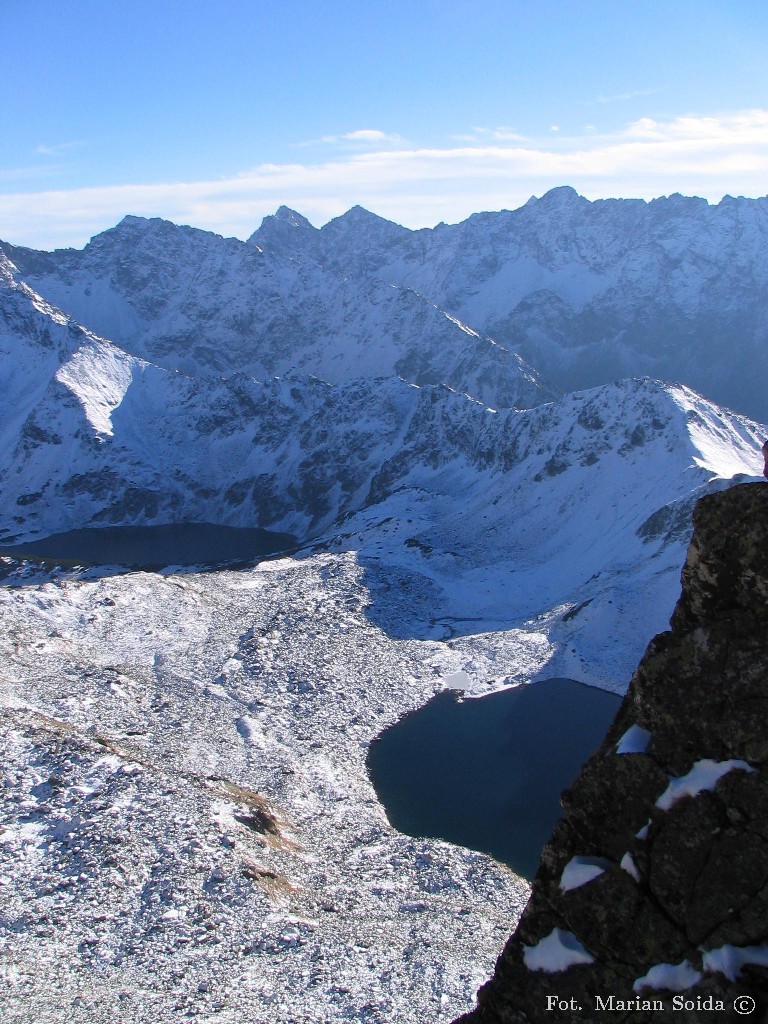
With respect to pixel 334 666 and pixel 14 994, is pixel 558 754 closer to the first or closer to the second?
pixel 334 666

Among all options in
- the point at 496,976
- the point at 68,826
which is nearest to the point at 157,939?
the point at 68,826

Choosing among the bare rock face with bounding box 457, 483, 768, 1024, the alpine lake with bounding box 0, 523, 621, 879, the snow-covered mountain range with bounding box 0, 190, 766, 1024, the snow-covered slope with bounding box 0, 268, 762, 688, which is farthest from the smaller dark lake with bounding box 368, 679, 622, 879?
the bare rock face with bounding box 457, 483, 768, 1024

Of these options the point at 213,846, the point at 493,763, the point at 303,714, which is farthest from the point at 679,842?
the point at 303,714

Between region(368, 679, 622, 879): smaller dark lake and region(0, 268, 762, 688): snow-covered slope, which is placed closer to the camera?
region(368, 679, 622, 879): smaller dark lake

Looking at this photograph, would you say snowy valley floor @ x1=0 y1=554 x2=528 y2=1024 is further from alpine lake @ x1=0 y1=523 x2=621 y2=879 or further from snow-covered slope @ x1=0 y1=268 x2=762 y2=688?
snow-covered slope @ x1=0 y1=268 x2=762 y2=688

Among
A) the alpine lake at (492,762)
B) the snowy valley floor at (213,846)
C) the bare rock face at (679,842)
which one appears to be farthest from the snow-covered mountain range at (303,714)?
the bare rock face at (679,842)

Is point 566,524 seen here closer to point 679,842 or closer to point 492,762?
point 492,762

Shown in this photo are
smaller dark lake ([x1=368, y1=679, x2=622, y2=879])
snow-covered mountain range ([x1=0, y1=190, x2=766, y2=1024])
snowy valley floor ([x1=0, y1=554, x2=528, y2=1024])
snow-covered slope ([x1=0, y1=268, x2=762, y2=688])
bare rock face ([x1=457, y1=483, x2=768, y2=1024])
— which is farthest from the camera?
snow-covered slope ([x1=0, y1=268, x2=762, y2=688])
